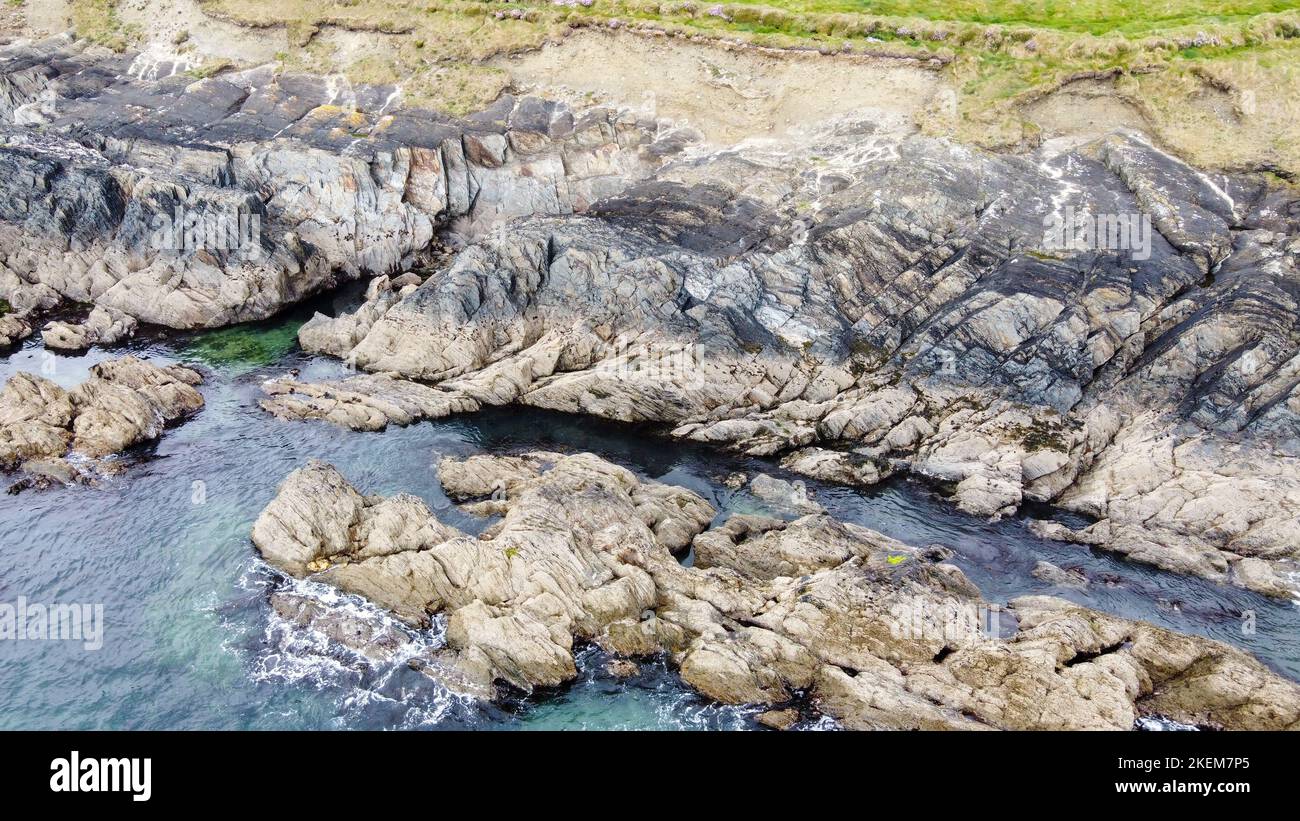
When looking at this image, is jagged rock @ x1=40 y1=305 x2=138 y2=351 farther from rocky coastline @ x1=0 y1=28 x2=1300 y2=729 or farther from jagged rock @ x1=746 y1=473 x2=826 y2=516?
jagged rock @ x1=746 y1=473 x2=826 y2=516

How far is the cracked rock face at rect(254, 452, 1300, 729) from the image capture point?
3338cm

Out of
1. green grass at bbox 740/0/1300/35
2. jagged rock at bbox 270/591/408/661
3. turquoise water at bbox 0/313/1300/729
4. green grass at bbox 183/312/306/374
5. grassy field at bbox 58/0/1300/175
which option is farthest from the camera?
green grass at bbox 740/0/1300/35

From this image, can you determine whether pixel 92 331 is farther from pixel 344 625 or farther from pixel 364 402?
pixel 344 625

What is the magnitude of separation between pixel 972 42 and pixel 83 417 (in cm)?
6482

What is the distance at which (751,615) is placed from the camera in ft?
125

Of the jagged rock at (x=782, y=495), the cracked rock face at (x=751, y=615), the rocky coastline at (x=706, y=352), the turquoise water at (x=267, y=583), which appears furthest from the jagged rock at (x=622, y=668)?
the jagged rock at (x=782, y=495)

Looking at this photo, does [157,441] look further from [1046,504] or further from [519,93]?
[1046,504]

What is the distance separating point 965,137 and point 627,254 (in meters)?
25.0

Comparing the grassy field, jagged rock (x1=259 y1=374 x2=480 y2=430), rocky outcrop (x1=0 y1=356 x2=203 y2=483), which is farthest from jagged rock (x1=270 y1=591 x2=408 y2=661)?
the grassy field

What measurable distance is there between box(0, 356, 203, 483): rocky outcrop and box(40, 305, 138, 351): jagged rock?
7.23 m

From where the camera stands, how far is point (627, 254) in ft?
194

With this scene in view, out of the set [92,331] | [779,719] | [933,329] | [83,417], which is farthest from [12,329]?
[933,329]

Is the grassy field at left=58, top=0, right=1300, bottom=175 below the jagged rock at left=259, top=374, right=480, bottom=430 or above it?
above
